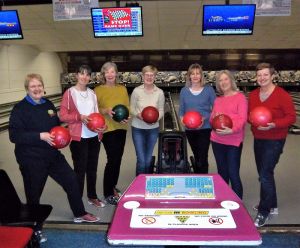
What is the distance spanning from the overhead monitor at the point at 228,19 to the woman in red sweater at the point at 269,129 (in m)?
2.53

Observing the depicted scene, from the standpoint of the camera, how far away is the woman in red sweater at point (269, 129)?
7.95 ft

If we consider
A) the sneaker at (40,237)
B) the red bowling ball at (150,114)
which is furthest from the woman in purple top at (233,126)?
the sneaker at (40,237)

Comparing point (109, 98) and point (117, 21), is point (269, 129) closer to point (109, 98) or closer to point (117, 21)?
point (109, 98)

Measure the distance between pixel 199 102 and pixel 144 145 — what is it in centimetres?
58

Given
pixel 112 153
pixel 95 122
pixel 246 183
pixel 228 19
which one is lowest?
pixel 246 183

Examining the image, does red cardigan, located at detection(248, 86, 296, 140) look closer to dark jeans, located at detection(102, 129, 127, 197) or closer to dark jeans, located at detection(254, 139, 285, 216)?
dark jeans, located at detection(254, 139, 285, 216)

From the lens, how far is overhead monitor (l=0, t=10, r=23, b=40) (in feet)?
16.7

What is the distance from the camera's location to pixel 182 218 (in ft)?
4.47

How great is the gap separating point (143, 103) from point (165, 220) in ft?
5.48

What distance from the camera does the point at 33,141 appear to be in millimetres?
2230

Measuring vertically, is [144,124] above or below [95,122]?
below

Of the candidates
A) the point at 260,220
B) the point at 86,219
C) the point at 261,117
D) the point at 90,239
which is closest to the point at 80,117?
the point at 86,219

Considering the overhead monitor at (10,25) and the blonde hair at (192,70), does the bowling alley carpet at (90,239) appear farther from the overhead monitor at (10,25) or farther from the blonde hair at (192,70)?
the overhead monitor at (10,25)

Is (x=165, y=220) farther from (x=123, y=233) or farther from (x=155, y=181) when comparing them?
(x=155, y=181)
